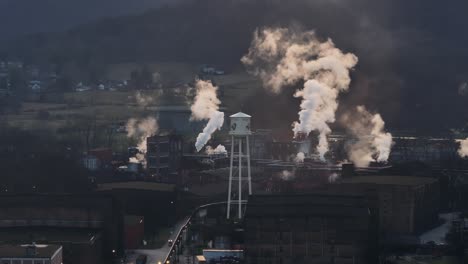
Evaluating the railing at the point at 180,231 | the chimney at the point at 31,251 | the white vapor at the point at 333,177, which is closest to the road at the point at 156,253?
the railing at the point at 180,231

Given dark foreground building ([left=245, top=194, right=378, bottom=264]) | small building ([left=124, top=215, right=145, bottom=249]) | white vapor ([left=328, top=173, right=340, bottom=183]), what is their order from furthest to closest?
1. white vapor ([left=328, top=173, right=340, bottom=183])
2. small building ([left=124, top=215, right=145, bottom=249])
3. dark foreground building ([left=245, top=194, right=378, bottom=264])

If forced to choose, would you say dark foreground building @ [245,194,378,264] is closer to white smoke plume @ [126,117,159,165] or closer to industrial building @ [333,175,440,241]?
industrial building @ [333,175,440,241]

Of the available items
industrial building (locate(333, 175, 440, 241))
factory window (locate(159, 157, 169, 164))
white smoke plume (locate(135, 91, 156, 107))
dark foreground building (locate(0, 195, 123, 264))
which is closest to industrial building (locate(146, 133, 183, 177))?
factory window (locate(159, 157, 169, 164))

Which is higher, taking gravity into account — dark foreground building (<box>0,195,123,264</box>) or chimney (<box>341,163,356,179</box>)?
chimney (<box>341,163,356,179</box>)

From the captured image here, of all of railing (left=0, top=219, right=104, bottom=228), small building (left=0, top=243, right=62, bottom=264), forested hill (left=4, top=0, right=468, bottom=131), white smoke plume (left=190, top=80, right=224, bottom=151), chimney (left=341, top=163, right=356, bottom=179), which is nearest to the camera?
small building (left=0, top=243, right=62, bottom=264)

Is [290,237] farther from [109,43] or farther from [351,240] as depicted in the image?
[109,43]

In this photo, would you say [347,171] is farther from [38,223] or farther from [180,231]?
[38,223]

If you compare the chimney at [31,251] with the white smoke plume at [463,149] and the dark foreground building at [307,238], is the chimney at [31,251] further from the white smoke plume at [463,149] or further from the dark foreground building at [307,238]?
the white smoke plume at [463,149]

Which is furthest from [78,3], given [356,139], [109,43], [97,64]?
[356,139]
